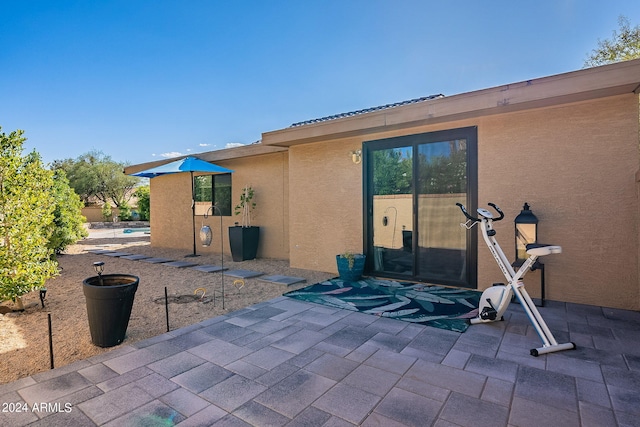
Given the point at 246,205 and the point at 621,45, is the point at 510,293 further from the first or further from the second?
the point at 621,45

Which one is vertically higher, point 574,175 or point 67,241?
point 574,175

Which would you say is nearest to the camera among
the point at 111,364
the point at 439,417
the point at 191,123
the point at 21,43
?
the point at 439,417

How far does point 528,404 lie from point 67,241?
9929mm

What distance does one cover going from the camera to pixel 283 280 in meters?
5.56

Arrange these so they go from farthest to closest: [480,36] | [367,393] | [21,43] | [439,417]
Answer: [480,36], [21,43], [367,393], [439,417]

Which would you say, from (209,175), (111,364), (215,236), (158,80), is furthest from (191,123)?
(111,364)

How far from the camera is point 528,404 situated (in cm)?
199

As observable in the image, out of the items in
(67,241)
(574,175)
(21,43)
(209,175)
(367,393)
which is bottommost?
(367,393)

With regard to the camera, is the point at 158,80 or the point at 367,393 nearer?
the point at 367,393

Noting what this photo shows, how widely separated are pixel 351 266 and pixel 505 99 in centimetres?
321

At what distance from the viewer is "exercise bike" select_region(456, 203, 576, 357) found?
2.73 m

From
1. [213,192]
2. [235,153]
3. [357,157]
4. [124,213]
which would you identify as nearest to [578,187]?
[357,157]

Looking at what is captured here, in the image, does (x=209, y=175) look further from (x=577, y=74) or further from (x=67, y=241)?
Result: (x=577, y=74)

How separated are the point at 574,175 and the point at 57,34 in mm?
10391
